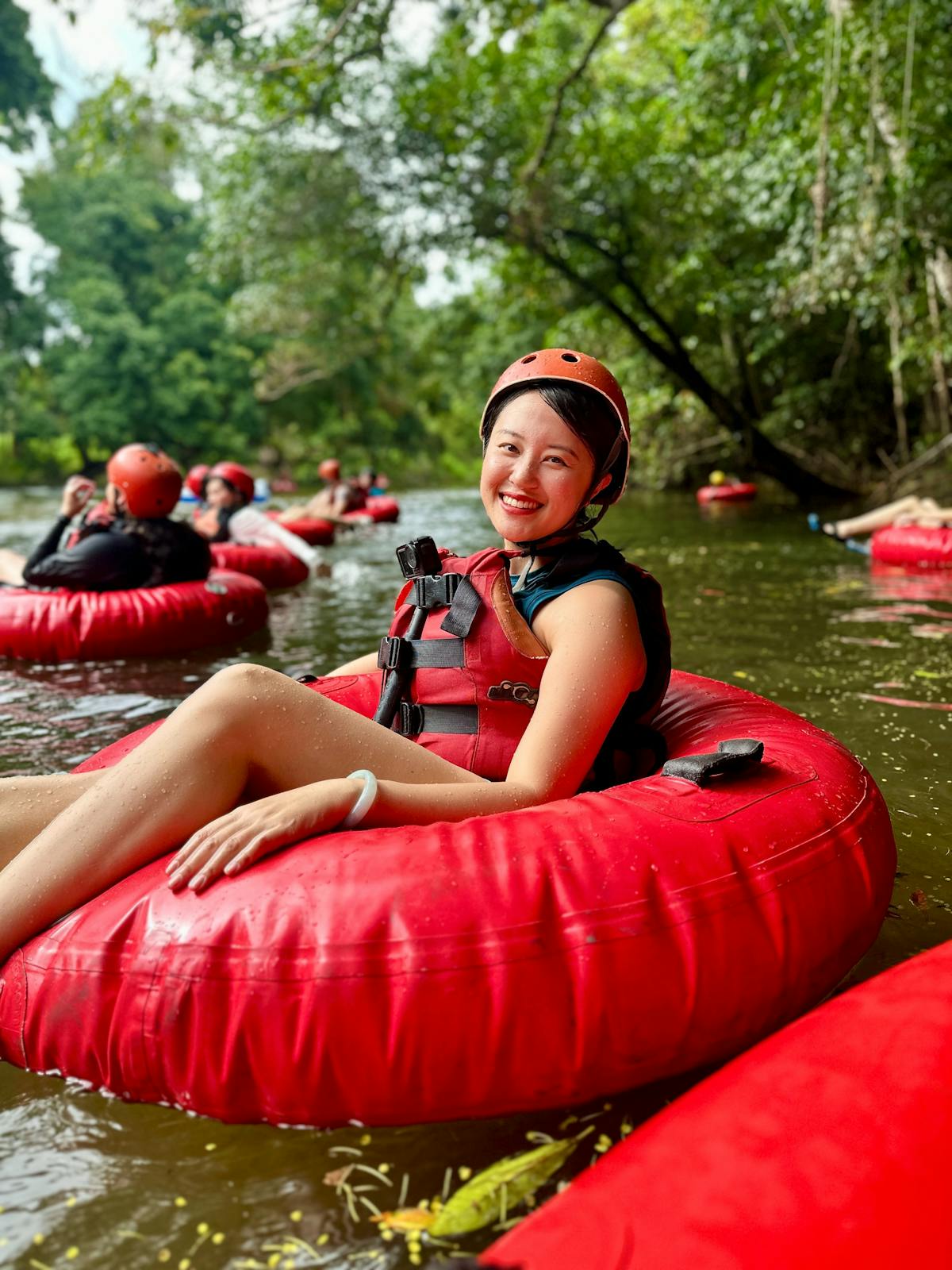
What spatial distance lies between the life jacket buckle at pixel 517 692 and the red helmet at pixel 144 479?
14.4 feet

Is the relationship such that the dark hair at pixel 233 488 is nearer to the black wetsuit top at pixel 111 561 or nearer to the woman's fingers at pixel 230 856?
the black wetsuit top at pixel 111 561

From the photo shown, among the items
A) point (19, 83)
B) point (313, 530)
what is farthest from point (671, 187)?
point (19, 83)

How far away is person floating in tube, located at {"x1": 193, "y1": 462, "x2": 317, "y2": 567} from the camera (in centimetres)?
954

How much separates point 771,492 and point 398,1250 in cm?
2192

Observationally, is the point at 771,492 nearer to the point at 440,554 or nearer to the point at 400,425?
the point at 440,554

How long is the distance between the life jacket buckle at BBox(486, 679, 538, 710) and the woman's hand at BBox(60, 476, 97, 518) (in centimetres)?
465

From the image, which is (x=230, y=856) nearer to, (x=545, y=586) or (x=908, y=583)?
(x=545, y=586)

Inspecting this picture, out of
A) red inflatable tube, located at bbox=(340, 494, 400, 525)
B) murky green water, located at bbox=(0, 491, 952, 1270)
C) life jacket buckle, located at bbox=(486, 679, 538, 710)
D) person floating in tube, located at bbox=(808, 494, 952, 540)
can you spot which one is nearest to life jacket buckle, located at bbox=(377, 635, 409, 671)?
life jacket buckle, located at bbox=(486, 679, 538, 710)

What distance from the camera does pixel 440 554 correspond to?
259 cm

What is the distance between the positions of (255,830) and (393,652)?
27.7 inches

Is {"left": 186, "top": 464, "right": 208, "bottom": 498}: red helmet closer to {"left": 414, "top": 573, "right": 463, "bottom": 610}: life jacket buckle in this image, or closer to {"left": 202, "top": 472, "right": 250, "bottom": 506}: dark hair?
{"left": 202, "top": 472, "right": 250, "bottom": 506}: dark hair

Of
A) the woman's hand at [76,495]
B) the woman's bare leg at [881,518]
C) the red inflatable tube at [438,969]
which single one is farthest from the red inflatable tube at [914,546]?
the red inflatable tube at [438,969]

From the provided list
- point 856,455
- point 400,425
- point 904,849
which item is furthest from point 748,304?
point 400,425

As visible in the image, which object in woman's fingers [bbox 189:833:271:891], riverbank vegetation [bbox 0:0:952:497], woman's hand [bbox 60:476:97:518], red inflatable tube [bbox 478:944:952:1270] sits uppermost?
riverbank vegetation [bbox 0:0:952:497]
